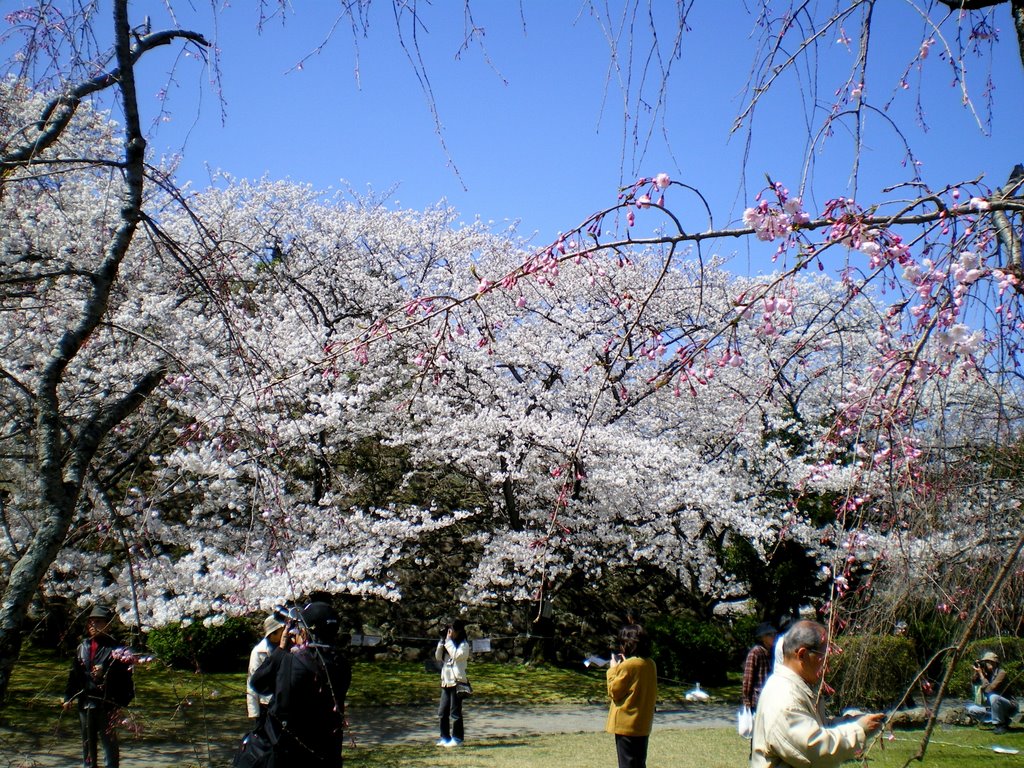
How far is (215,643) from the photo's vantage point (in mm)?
10438

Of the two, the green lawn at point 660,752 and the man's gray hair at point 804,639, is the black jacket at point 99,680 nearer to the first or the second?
the green lawn at point 660,752

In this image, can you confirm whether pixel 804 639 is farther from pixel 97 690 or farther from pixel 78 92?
pixel 97 690

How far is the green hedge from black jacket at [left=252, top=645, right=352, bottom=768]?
7036mm

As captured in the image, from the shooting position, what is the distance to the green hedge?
994 cm

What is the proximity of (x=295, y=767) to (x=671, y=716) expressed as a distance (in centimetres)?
800

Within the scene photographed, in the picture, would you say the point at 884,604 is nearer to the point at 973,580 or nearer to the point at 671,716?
the point at 973,580

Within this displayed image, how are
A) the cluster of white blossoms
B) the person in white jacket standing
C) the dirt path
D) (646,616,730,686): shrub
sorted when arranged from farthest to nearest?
(646,616,730,686): shrub → the cluster of white blossoms → the person in white jacket standing → the dirt path

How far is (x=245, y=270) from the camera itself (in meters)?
12.0

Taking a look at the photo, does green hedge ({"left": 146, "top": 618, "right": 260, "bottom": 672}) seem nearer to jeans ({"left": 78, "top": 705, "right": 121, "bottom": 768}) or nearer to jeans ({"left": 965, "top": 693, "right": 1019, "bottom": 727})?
jeans ({"left": 78, "top": 705, "right": 121, "bottom": 768})

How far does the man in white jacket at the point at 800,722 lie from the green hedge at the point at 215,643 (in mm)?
8570

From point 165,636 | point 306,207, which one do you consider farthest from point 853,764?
point 306,207

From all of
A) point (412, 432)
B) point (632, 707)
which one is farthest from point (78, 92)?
point (412, 432)

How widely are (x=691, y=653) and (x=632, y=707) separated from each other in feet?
27.6

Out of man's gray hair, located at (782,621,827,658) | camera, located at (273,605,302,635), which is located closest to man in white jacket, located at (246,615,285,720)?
camera, located at (273,605,302,635)
